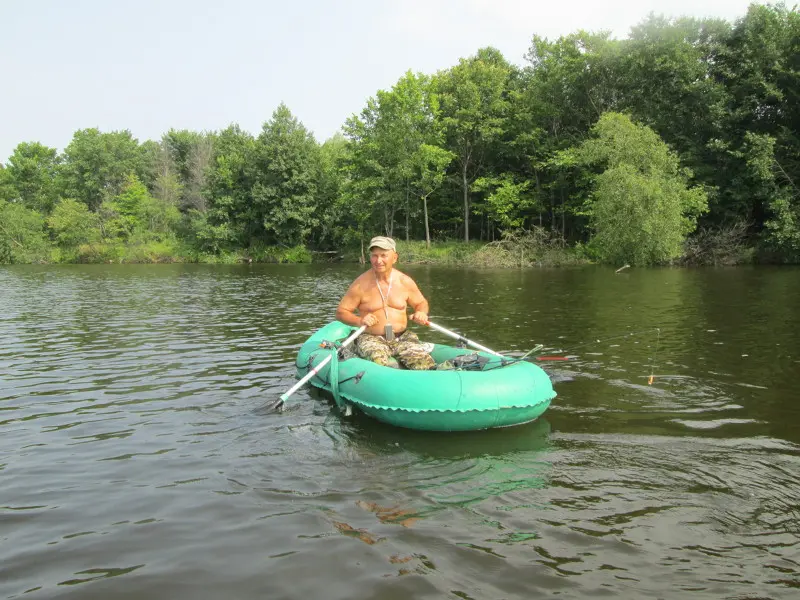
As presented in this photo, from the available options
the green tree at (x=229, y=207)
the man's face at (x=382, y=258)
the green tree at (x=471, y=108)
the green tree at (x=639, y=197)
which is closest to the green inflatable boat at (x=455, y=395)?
the man's face at (x=382, y=258)

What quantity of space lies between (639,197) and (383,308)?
24740mm

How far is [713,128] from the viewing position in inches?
1260

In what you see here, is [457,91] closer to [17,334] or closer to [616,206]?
[616,206]

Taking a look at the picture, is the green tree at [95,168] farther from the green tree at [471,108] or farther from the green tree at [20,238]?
the green tree at [471,108]

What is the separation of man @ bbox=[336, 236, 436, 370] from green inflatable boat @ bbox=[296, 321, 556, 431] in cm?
79

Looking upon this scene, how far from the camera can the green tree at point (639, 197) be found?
28828mm

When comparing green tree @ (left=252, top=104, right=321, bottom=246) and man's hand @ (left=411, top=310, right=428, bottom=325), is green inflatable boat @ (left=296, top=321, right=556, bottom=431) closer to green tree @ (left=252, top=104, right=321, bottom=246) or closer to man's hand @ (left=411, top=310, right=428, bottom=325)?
man's hand @ (left=411, top=310, right=428, bottom=325)

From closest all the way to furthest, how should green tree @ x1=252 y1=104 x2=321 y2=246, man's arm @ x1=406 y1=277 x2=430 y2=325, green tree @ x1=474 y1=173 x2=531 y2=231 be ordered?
man's arm @ x1=406 y1=277 x2=430 y2=325
green tree @ x1=474 y1=173 x2=531 y2=231
green tree @ x1=252 y1=104 x2=321 y2=246

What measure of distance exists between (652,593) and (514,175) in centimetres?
3974

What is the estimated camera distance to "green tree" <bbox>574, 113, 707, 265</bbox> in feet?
94.6

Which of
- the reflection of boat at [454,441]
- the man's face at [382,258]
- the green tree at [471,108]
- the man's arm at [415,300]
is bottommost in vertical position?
the reflection of boat at [454,441]

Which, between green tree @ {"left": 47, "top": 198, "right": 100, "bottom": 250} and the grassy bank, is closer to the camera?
the grassy bank

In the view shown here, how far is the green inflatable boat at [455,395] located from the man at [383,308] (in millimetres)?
787

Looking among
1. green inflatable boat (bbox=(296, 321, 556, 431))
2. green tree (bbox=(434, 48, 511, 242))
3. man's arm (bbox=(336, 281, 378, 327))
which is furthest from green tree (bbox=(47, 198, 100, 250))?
green inflatable boat (bbox=(296, 321, 556, 431))
